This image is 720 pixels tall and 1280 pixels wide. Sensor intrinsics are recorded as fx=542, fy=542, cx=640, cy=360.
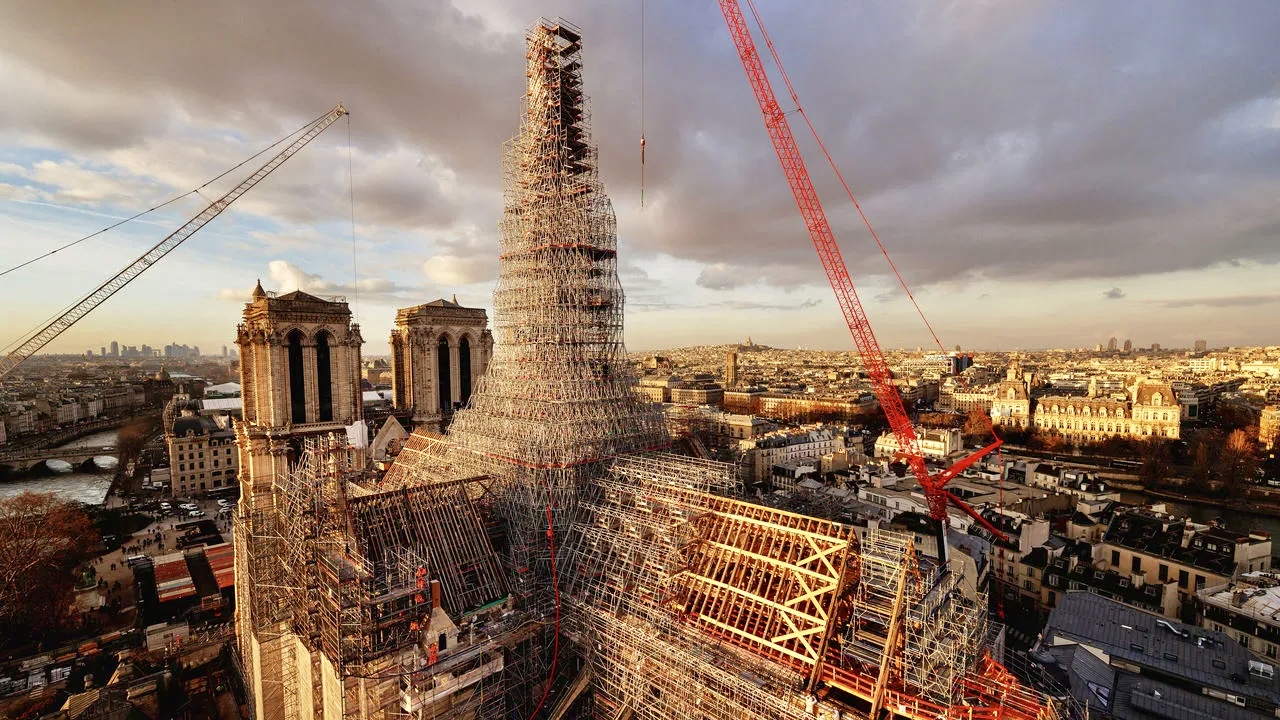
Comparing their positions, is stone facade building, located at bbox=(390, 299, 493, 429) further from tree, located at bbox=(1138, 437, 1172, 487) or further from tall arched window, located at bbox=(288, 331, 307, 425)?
tree, located at bbox=(1138, 437, 1172, 487)

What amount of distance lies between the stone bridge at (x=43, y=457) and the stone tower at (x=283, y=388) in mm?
73694

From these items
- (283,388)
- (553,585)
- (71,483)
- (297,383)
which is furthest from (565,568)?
(71,483)

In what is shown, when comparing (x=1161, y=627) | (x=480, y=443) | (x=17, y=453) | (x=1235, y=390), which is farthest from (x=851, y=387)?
(x=17, y=453)

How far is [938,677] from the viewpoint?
13.8 m

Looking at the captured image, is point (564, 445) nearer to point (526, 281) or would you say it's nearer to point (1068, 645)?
point (526, 281)

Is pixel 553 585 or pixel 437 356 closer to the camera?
pixel 553 585

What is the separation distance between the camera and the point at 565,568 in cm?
2275

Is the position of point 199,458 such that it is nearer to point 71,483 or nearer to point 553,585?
point 71,483

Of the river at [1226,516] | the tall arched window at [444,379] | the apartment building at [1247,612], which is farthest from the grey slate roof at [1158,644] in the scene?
the tall arched window at [444,379]

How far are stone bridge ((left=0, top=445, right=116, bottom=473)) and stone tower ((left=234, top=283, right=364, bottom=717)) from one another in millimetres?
73694

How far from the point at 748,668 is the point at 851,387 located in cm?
16223

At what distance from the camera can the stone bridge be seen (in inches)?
3098

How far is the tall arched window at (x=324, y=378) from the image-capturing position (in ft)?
126

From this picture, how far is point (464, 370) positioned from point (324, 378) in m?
14.9
